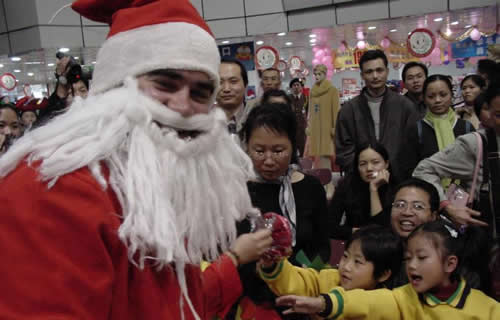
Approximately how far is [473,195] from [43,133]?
2.39 m

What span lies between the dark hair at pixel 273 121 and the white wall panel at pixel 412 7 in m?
7.80

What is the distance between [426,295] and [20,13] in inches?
387

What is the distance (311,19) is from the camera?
9.49 meters

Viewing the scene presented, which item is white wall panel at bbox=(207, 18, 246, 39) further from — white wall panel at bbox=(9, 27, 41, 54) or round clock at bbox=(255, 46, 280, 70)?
white wall panel at bbox=(9, 27, 41, 54)

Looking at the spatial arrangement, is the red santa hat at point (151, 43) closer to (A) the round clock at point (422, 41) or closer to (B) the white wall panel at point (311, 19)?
(A) the round clock at point (422, 41)

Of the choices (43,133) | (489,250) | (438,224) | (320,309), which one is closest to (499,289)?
(489,250)

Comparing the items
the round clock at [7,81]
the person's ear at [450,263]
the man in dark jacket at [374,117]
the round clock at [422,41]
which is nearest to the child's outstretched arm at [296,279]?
the person's ear at [450,263]

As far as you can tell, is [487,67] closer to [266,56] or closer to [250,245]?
[250,245]

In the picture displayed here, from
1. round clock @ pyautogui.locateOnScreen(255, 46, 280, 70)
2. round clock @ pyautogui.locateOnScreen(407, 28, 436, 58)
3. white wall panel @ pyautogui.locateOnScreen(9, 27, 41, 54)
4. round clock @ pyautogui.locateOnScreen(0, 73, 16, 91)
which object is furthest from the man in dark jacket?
round clock @ pyautogui.locateOnScreen(0, 73, 16, 91)

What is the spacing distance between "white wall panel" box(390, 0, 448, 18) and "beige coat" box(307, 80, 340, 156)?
322cm

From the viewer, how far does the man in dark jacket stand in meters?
3.81

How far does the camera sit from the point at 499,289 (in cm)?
210

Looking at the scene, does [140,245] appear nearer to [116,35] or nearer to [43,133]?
[43,133]

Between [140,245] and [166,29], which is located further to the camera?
[166,29]
